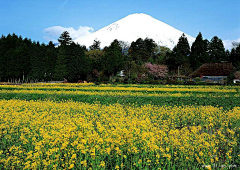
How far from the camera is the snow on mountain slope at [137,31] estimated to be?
121 m

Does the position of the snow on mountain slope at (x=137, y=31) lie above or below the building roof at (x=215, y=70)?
above

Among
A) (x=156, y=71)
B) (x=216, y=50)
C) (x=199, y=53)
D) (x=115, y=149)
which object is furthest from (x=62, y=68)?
(x=216, y=50)

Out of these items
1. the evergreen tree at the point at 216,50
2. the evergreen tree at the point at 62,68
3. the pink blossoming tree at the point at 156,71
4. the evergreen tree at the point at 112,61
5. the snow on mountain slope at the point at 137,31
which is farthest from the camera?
the snow on mountain slope at the point at 137,31

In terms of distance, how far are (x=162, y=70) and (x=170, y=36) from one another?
103 meters

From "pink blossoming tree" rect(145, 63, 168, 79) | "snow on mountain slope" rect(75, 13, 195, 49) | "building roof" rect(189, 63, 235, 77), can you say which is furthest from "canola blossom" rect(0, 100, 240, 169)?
"snow on mountain slope" rect(75, 13, 195, 49)

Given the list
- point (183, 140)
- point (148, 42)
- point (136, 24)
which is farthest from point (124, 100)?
point (136, 24)

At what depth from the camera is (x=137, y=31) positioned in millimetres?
130250

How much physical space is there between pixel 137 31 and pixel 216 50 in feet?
248

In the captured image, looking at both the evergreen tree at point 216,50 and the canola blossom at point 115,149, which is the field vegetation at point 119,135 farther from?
the evergreen tree at point 216,50

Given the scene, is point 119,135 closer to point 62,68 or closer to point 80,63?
point 80,63

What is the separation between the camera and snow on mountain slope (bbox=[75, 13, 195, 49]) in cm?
12112

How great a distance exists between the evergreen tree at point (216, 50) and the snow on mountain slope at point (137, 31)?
5963cm

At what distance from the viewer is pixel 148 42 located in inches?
2566

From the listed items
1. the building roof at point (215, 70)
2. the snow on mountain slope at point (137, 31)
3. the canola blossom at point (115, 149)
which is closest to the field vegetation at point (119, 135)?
the canola blossom at point (115, 149)
